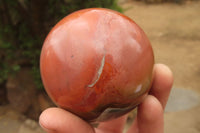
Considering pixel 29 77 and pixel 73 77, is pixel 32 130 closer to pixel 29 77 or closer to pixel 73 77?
pixel 29 77

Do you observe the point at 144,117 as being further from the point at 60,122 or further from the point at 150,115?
the point at 60,122

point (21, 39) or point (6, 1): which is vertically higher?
point (6, 1)

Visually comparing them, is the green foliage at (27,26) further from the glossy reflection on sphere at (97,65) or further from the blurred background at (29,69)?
the glossy reflection on sphere at (97,65)

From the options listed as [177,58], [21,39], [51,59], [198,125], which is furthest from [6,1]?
[177,58]

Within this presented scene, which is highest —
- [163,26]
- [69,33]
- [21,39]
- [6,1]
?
[69,33]

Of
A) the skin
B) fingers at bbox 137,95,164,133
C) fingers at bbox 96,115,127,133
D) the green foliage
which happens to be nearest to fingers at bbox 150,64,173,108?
the skin

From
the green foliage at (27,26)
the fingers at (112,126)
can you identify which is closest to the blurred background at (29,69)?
the green foliage at (27,26)
